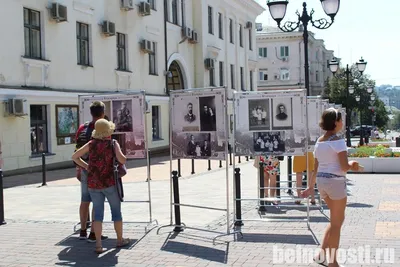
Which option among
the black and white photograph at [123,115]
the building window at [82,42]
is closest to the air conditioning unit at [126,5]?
the building window at [82,42]

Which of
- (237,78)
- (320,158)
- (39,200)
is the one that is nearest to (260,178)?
(320,158)

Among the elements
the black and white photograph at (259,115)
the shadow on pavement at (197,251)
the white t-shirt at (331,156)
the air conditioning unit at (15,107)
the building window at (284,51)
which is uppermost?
the building window at (284,51)

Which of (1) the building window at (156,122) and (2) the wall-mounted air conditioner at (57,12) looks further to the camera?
(1) the building window at (156,122)

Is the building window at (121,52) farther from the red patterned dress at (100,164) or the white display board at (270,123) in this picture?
the red patterned dress at (100,164)

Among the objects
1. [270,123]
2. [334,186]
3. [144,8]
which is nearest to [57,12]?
[144,8]

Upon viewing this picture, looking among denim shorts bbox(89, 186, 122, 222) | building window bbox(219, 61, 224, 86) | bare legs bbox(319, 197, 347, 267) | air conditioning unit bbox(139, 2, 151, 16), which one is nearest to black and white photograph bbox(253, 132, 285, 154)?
denim shorts bbox(89, 186, 122, 222)

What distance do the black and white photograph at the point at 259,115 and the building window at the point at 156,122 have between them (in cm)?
2030

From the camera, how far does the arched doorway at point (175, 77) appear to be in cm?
3197

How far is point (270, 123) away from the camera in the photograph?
8359 millimetres

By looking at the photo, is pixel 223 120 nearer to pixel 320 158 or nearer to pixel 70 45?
pixel 320 158

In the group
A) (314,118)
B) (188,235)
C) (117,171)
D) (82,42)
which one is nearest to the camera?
(117,171)

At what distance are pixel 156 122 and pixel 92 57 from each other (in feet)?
24.7

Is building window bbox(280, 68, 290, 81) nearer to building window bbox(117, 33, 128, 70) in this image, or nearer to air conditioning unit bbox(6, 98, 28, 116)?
building window bbox(117, 33, 128, 70)

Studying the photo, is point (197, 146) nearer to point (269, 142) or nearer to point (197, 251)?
point (269, 142)
